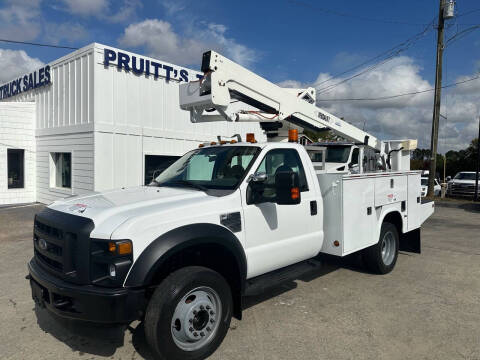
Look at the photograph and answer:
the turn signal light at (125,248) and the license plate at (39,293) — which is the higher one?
the turn signal light at (125,248)

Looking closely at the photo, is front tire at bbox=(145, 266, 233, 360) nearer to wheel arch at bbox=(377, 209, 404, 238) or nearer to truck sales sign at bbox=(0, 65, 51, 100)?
wheel arch at bbox=(377, 209, 404, 238)

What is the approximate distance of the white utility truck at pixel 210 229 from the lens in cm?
294

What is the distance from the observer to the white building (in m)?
11.3

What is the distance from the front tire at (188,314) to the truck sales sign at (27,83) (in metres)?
12.5

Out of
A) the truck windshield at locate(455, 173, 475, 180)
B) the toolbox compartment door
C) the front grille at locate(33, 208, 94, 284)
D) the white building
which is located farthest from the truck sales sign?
the truck windshield at locate(455, 173, 475, 180)

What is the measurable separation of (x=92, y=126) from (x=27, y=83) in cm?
577

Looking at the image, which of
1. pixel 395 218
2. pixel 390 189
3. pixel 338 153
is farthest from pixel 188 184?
pixel 338 153

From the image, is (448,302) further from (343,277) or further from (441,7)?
(441,7)

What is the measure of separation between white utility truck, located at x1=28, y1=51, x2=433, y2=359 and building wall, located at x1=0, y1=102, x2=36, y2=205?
37.0ft

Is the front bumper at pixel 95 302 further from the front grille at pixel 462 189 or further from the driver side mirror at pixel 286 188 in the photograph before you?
the front grille at pixel 462 189

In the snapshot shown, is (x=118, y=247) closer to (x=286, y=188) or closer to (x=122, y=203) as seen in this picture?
(x=122, y=203)

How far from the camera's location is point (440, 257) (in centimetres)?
705

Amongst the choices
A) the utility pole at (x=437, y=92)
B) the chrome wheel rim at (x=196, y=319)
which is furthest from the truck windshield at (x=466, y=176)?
the chrome wheel rim at (x=196, y=319)

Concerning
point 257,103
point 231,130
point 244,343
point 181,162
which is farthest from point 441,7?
point 244,343
